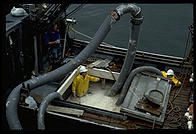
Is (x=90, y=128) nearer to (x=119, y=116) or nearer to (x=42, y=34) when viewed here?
(x=119, y=116)

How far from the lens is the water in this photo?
20.9 m

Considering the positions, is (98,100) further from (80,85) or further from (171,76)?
(171,76)

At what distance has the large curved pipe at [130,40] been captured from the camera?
10719 millimetres

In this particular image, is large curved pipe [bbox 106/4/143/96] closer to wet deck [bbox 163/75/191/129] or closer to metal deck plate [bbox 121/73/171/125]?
metal deck plate [bbox 121/73/171/125]

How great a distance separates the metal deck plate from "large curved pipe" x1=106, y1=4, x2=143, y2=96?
610 millimetres

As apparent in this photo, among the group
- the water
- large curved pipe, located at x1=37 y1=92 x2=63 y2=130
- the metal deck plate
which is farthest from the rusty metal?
the water

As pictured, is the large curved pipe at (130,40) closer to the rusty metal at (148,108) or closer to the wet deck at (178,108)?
the rusty metal at (148,108)

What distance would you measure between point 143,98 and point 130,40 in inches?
94.9

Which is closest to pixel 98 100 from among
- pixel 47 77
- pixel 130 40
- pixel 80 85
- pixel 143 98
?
pixel 80 85

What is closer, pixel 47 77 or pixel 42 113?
pixel 42 113

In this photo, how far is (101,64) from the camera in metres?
13.5

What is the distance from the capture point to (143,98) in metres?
10.7

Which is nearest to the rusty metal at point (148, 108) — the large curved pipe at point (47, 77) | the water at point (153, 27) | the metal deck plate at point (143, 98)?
the metal deck plate at point (143, 98)

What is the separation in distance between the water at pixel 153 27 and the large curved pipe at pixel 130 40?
875 centimetres
